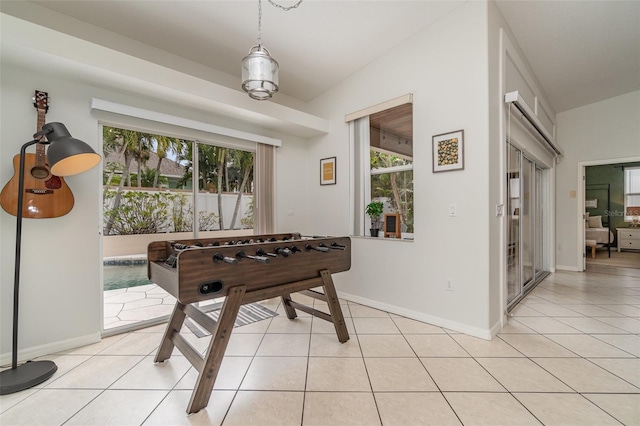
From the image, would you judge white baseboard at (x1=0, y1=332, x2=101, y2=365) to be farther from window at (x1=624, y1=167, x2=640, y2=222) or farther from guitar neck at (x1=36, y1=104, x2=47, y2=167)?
window at (x1=624, y1=167, x2=640, y2=222)

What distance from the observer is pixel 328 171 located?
13.3 ft

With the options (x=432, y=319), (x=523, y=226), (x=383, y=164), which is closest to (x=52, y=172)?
(x=383, y=164)

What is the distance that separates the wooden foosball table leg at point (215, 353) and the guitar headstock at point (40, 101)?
2.18 meters

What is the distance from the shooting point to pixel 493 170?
8.48 ft

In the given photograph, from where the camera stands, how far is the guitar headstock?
7.17 ft

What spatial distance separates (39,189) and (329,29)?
3006 mm

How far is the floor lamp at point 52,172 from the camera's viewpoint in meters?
1.79

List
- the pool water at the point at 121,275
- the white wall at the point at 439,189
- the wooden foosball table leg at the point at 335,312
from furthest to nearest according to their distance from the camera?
the pool water at the point at 121,275, the white wall at the point at 439,189, the wooden foosball table leg at the point at 335,312

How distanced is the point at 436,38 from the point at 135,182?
3.53 m

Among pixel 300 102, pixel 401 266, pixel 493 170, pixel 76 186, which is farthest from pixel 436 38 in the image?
pixel 76 186

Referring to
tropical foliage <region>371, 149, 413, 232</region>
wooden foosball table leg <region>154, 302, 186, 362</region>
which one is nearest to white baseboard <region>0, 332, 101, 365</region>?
wooden foosball table leg <region>154, 302, 186, 362</region>

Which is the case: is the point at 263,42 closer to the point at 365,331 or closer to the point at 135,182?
the point at 135,182

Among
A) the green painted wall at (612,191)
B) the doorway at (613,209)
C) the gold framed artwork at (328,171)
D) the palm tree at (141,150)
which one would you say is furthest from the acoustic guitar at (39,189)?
the green painted wall at (612,191)

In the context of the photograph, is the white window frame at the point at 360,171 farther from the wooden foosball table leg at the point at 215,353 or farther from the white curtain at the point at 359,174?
the wooden foosball table leg at the point at 215,353
